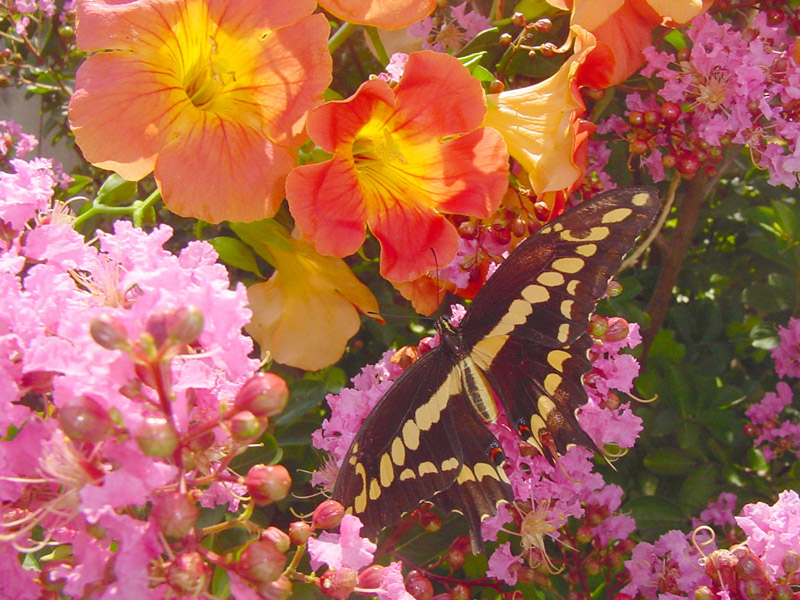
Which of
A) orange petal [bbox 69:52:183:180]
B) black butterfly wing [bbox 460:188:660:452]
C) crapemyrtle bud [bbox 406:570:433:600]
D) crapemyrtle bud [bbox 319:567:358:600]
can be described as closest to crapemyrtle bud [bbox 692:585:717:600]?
black butterfly wing [bbox 460:188:660:452]

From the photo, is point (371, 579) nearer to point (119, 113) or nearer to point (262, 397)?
point (262, 397)

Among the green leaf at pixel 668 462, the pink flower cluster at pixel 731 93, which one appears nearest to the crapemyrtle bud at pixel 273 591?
the pink flower cluster at pixel 731 93

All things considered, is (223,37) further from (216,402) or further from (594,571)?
(594,571)

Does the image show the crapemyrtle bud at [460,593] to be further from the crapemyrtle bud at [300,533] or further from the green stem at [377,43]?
the green stem at [377,43]

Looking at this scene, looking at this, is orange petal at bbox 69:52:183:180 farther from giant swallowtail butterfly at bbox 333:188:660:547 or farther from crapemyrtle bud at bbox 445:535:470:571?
crapemyrtle bud at bbox 445:535:470:571

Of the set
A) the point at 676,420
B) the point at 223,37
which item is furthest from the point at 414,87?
the point at 676,420

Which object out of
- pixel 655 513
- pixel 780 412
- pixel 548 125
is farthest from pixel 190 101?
pixel 780 412
